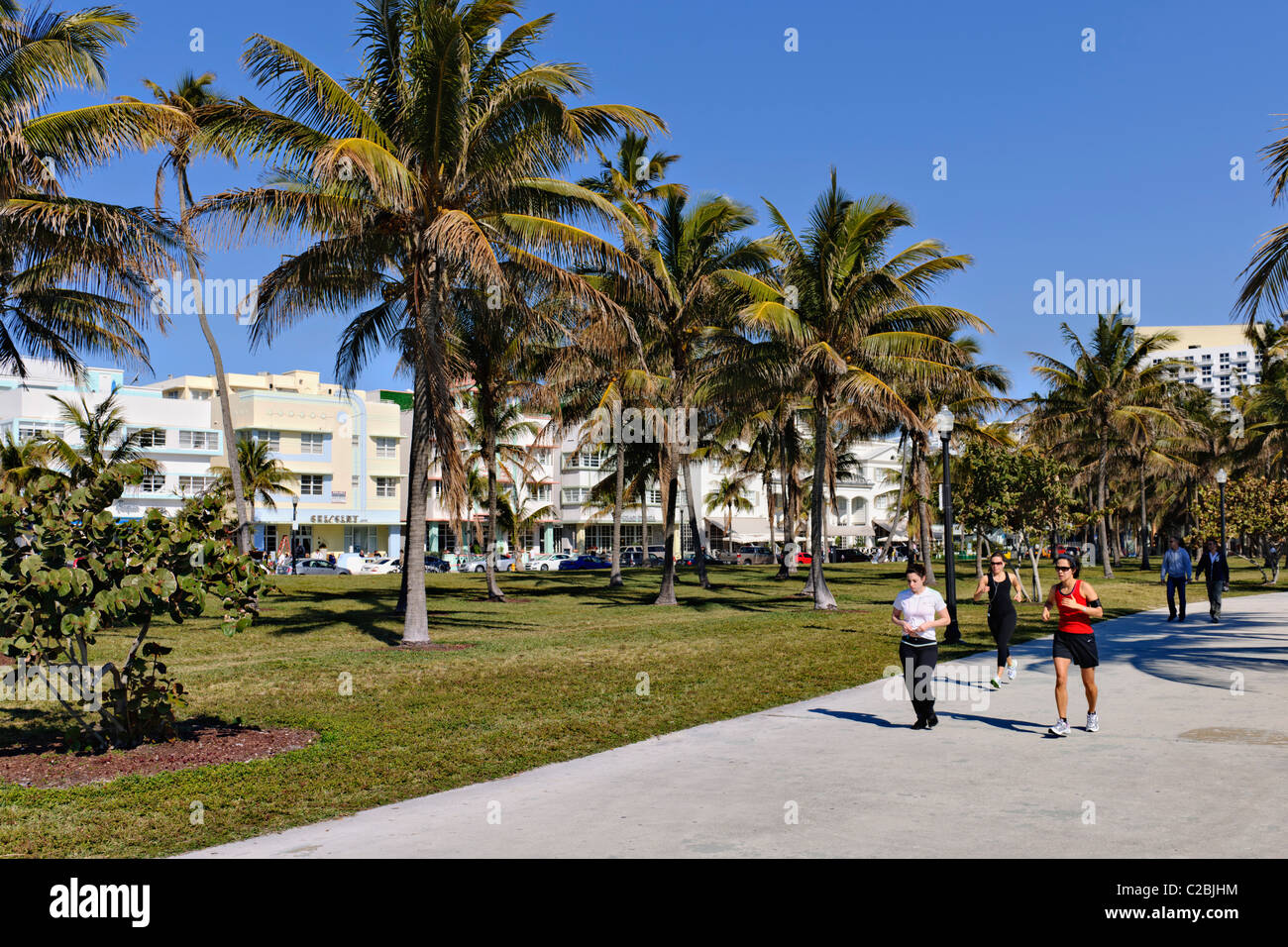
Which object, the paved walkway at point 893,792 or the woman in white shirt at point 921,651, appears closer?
the paved walkway at point 893,792

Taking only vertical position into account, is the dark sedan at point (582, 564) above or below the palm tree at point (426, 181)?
below

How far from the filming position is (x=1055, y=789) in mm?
7355

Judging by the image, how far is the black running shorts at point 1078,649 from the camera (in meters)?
9.39

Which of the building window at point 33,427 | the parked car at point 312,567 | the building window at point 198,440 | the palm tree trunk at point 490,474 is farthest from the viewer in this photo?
the building window at point 198,440

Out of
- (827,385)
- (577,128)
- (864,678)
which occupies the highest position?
(577,128)

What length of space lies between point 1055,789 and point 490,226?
12.6 metres

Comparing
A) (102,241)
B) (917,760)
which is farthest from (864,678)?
(102,241)

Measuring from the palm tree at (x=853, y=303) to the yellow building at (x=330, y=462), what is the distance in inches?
1669

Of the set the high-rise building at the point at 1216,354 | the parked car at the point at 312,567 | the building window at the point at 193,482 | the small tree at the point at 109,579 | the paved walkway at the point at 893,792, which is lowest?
the parked car at the point at 312,567

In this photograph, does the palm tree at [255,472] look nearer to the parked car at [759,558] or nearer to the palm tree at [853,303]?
the parked car at [759,558]

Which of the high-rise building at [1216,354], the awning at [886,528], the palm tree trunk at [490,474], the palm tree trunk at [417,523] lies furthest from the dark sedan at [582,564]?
the high-rise building at [1216,354]

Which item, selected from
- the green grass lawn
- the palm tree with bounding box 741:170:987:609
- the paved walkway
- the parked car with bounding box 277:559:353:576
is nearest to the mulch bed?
the green grass lawn

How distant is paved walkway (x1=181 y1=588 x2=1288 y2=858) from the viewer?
6129mm
